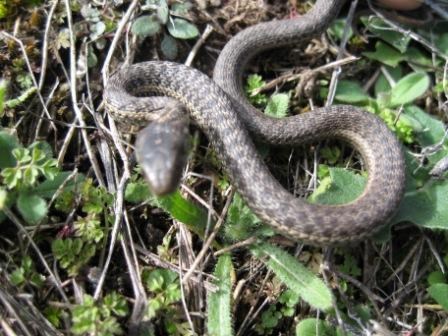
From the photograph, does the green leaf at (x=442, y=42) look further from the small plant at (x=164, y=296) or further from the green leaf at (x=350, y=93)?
the small plant at (x=164, y=296)

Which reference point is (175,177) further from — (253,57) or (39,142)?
(253,57)

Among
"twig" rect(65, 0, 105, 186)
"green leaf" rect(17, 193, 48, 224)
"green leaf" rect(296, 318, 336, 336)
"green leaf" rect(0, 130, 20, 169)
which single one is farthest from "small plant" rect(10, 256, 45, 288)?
"green leaf" rect(296, 318, 336, 336)

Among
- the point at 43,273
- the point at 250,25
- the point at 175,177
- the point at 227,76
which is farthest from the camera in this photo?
the point at 250,25

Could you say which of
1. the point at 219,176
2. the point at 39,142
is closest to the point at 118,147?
the point at 39,142

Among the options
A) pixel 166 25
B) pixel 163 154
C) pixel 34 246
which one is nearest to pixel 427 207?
pixel 163 154

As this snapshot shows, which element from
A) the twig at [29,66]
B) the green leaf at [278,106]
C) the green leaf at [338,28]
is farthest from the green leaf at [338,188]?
the twig at [29,66]

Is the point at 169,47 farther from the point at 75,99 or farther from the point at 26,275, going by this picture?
the point at 26,275
